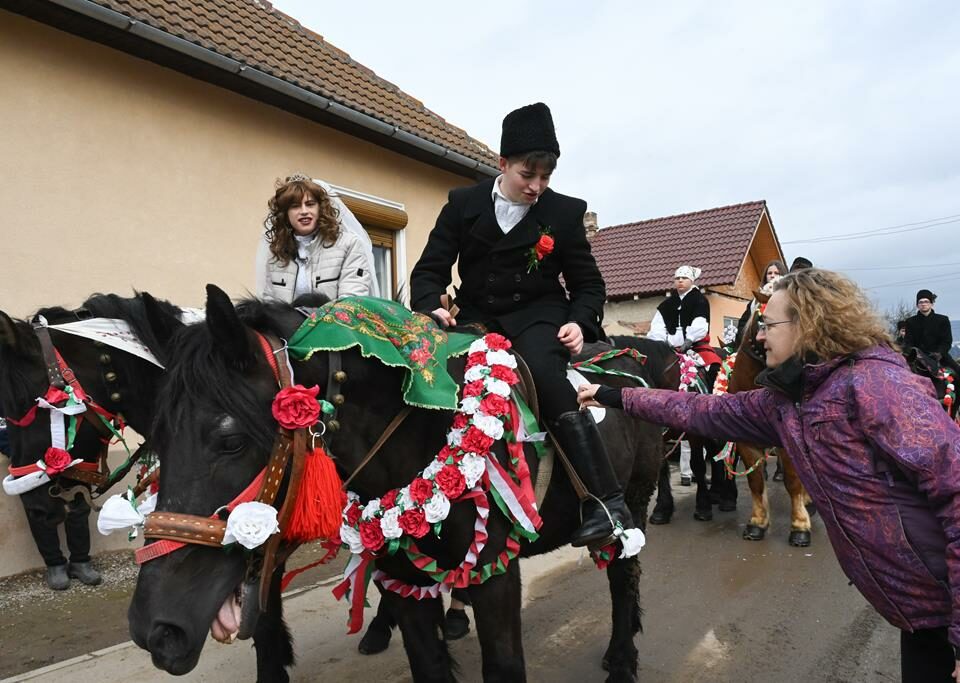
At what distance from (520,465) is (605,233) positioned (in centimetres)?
1942

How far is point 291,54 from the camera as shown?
24.5ft

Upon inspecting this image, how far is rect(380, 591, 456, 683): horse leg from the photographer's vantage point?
242cm

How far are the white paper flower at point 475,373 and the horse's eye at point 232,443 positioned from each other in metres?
0.84

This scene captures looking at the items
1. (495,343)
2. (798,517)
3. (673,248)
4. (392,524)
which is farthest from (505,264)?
(673,248)

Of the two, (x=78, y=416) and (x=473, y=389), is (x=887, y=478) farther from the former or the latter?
(x=78, y=416)

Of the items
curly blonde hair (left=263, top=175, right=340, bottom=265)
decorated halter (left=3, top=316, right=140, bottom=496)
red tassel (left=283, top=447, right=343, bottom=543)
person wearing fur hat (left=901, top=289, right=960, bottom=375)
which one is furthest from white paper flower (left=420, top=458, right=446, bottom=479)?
person wearing fur hat (left=901, top=289, right=960, bottom=375)

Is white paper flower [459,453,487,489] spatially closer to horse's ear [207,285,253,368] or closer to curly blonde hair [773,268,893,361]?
horse's ear [207,285,253,368]

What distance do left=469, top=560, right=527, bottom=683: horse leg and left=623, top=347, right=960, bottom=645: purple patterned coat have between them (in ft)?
3.61

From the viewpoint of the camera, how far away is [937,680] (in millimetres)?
2143

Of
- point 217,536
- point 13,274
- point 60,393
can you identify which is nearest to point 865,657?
point 217,536

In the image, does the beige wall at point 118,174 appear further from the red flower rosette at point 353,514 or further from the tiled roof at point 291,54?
the red flower rosette at point 353,514

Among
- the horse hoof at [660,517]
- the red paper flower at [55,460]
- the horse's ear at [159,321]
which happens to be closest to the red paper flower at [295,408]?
the horse's ear at [159,321]

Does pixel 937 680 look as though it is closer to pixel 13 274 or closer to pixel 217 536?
pixel 217 536

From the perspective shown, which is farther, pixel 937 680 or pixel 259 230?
pixel 259 230
